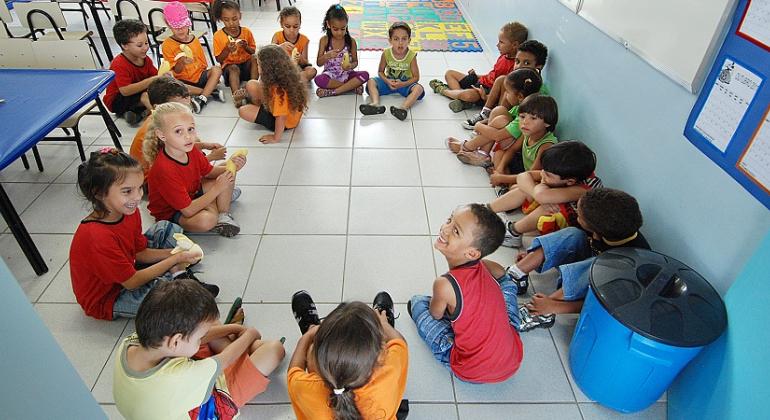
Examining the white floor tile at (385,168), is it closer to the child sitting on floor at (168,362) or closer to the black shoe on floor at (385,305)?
the black shoe on floor at (385,305)

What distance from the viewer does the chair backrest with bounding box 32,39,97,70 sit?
9.68 ft

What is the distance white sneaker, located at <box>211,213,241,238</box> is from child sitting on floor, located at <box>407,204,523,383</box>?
51.9 inches

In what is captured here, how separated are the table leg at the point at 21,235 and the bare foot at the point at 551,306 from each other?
2.47 meters

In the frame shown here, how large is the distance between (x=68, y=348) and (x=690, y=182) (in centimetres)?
277

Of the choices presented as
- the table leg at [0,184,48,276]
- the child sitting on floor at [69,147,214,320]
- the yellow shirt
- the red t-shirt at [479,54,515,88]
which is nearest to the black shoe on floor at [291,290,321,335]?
the child sitting on floor at [69,147,214,320]

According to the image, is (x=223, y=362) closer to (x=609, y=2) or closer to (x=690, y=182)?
(x=690, y=182)

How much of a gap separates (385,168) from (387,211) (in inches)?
20.1

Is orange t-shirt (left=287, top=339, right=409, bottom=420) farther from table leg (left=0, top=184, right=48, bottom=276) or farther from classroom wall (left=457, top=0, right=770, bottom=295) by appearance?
table leg (left=0, top=184, right=48, bottom=276)

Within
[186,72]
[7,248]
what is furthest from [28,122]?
[186,72]

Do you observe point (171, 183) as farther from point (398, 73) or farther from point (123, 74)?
point (398, 73)

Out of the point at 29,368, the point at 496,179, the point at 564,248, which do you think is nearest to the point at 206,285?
the point at 29,368

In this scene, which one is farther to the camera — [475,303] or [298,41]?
[298,41]

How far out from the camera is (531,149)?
2846 millimetres

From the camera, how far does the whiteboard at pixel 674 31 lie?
5.74 ft
